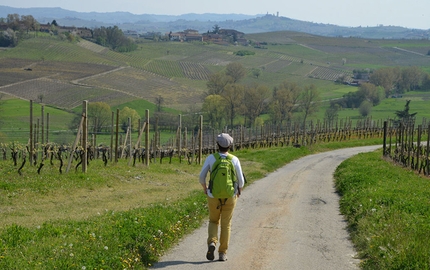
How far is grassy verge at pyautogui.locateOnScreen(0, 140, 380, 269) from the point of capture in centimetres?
930

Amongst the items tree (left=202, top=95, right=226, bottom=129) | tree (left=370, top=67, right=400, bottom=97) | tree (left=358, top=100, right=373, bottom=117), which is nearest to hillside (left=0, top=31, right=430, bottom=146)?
tree (left=358, top=100, right=373, bottom=117)

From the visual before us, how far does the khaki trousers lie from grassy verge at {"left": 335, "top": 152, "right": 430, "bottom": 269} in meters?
2.28

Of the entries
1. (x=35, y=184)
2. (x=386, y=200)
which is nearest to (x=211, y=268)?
(x=386, y=200)

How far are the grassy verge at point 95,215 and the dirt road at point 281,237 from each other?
0.55m

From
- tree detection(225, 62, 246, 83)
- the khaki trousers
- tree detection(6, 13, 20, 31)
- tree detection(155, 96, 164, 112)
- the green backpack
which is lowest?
tree detection(155, 96, 164, 112)

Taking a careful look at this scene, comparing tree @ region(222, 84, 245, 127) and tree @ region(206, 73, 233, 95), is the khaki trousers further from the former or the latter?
tree @ region(206, 73, 233, 95)

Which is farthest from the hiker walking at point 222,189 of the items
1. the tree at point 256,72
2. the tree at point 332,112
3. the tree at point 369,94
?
the tree at point 256,72

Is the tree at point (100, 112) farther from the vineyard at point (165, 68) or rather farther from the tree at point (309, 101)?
the vineyard at point (165, 68)

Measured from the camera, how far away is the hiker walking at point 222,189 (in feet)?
34.4

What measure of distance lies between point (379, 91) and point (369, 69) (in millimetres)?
42224

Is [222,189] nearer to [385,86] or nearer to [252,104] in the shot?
[252,104]

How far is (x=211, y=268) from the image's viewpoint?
1002 cm

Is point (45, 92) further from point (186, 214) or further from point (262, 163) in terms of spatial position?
point (186, 214)

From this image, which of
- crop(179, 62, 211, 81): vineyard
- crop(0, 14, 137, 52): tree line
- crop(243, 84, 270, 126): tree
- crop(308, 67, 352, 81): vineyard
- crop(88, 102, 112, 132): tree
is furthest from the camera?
crop(0, 14, 137, 52): tree line
